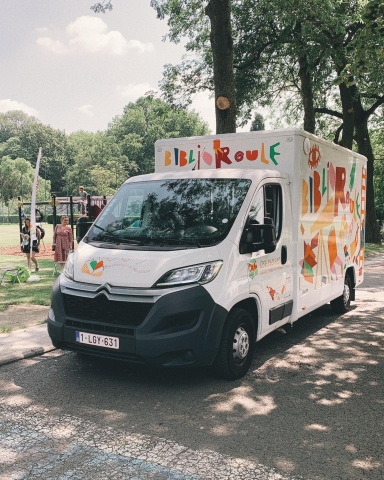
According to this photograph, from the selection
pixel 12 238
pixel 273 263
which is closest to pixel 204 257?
pixel 273 263

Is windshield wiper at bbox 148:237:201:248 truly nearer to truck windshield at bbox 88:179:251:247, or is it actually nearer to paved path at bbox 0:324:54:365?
truck windshield at bbox 88:179:251:247

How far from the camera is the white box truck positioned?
16.3ft

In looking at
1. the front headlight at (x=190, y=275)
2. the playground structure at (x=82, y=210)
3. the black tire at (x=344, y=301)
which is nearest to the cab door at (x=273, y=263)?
the front headlight at (x=190, y=275)

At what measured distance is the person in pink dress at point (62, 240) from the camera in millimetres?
12922

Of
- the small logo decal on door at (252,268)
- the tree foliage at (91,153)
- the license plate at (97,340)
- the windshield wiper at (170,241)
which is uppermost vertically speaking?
the tree foliage at (91,153)

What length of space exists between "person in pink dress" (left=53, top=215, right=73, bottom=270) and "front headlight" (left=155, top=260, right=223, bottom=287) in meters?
A: 8.43

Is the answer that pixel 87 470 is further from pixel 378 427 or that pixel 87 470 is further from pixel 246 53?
pixel 246 53

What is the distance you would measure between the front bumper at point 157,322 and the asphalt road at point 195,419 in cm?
42

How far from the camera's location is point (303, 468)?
11.8 feet

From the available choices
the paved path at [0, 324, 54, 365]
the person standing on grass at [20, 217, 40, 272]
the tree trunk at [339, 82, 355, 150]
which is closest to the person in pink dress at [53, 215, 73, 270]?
the person standing on grass at [20, 217, 40, 272]

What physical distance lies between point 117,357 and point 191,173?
7.83 feet

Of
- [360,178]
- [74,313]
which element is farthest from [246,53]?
[74,313]

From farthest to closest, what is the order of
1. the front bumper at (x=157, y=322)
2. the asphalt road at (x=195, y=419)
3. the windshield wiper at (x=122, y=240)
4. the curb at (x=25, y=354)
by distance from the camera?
1. the curb at (x=25, y=354)
2. the windshield wiper at (x=122, y=240)
3. the front bumper at (x=157, y=322)
4. the asphalt road at (x=195, y=419)

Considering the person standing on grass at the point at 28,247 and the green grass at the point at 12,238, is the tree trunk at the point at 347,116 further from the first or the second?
the green grass at the point at 12,238
